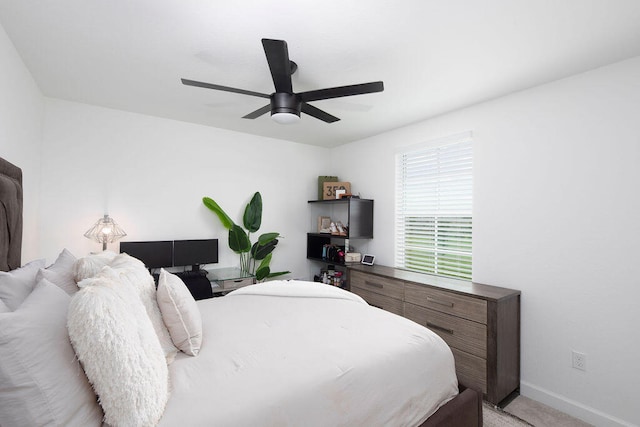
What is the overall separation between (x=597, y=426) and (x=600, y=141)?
1996 mm

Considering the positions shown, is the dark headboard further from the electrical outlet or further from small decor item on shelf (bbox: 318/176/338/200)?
the electrical outlet

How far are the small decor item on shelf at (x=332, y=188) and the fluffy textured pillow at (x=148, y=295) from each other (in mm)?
2935

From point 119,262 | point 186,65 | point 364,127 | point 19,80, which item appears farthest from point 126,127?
point 364,127

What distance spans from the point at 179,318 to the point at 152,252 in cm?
208

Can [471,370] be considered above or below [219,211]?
below

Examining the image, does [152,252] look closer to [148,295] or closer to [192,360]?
[148,295]

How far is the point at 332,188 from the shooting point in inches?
170

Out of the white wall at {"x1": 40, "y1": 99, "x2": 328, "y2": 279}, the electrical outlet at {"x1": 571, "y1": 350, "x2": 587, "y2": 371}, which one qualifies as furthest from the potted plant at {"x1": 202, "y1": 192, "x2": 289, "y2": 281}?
the electrical outlet at {"x1": 571, "y1": 350, "x2": 587, "y2": 371}

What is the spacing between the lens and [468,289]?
8.52ft

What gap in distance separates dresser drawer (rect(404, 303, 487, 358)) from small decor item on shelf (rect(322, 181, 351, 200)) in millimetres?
1914

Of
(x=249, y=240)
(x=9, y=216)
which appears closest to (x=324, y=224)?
(x=249, y=240)

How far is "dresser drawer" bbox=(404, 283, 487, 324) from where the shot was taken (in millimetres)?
2409

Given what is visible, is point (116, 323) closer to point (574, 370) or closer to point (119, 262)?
point (119, 262)

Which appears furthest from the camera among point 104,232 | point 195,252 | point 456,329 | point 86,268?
point 195,252
